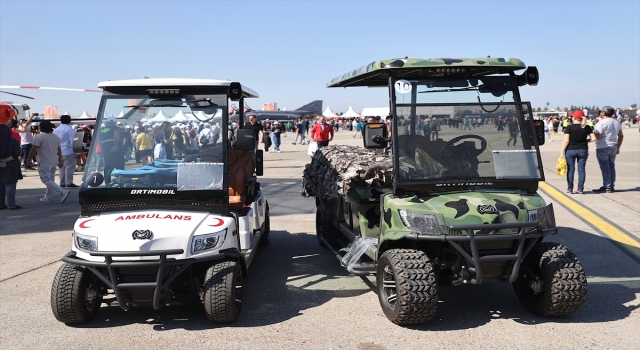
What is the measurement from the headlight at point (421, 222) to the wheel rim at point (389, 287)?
1.37 feet

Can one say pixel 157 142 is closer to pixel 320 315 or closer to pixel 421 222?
pixel 320 315

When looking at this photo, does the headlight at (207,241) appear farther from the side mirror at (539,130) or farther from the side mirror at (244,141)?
the side mirror at (539,130)

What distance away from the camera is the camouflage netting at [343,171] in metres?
6.25

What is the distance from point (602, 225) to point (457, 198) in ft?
17.6

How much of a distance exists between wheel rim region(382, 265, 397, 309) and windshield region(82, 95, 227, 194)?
1.68 meters

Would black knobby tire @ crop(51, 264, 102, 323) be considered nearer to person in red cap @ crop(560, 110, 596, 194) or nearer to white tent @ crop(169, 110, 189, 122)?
white tent @ crop(169, 110, 189, 122)

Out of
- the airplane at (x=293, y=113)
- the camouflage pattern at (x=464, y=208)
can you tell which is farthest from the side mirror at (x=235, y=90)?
the airplane at (x=293, y=113)

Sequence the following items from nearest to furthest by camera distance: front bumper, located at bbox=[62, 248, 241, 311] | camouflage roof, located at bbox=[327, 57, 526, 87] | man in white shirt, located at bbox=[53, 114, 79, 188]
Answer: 1. front bumper, located at bbox=[62, 248, 241, 311]
2. camouflage roof, located at bbox=[327, 57, 526, 87]
3. man in white shirt, located at bbox=[53, 114, 79, 188]

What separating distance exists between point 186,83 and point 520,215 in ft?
10.6

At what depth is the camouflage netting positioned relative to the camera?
625 cm

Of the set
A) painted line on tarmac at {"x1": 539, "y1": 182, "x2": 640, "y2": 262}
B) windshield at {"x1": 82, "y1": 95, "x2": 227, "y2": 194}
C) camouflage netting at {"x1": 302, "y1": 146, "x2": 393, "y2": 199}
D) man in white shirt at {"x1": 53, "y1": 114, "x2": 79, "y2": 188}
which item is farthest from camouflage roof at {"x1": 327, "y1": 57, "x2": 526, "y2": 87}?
man in white shirt at {"x1": 53, "y1": 114, "x2": 79, "y2": 188}


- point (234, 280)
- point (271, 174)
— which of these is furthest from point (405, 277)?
point (271, 174)

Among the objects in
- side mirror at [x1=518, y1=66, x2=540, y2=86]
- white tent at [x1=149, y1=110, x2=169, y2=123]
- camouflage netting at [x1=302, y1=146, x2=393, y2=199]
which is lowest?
camouflage netting at [x1=302, y1=146, x2=393, y2=199]

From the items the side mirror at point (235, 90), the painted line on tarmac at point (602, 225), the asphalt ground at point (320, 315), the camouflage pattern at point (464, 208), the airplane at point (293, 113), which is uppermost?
the airplane at point (293, 113)
